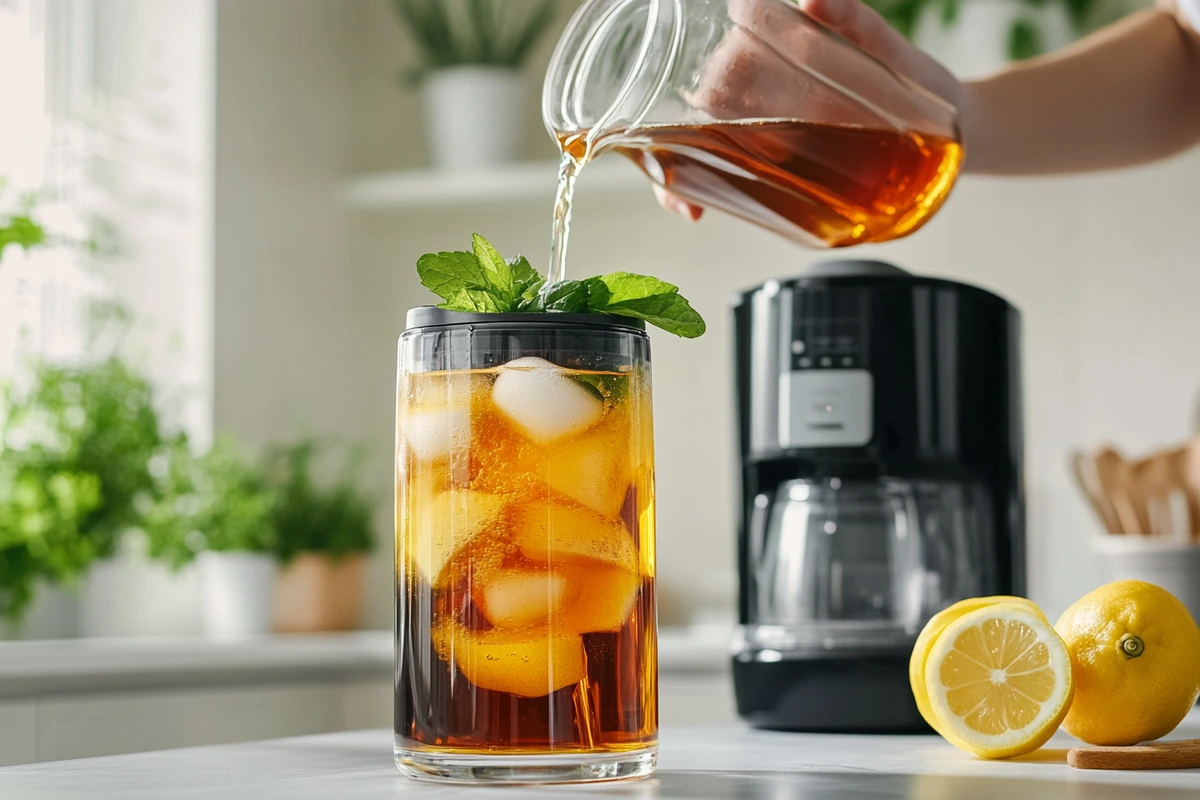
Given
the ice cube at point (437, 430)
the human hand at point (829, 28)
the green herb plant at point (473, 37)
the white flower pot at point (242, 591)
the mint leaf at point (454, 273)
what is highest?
the green herb plant at point (473, 37)

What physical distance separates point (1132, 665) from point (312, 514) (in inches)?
68.8

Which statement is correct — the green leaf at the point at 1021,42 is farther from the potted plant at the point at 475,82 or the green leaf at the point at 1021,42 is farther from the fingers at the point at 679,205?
the fingers at the point at 679,205

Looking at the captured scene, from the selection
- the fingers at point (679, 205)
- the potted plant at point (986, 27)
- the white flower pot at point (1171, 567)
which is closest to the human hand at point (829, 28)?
the fingers at point (679, 205)

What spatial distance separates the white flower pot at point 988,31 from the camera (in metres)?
2.31

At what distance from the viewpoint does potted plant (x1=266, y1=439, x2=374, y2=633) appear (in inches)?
93.3

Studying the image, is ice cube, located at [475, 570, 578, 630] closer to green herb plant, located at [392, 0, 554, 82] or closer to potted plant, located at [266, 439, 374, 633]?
potted plant, located at [266, 439, 374, 633]

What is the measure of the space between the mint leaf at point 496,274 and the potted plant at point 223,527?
1.57 meters

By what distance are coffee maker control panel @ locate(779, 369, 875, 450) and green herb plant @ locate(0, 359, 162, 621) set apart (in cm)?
132

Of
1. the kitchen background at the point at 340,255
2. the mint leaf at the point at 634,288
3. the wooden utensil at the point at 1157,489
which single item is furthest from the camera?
the kitchen background at the point at 340,255

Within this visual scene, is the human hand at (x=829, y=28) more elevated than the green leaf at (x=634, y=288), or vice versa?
the human hand at (x=829, y=28)

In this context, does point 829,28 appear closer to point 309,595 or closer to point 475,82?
point 309,595

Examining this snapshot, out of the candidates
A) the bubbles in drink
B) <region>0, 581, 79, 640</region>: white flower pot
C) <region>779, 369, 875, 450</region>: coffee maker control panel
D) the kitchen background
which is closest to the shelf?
the kitchen background

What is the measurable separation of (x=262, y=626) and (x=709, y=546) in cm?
83

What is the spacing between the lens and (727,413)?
269cm
